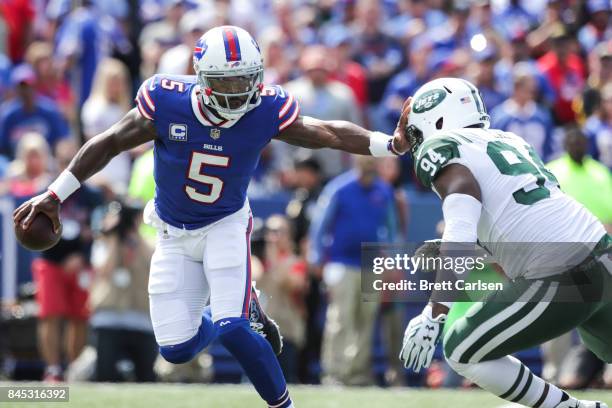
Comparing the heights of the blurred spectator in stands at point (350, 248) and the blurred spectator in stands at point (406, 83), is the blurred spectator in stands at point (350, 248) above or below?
below

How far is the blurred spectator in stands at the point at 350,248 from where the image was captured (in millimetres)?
8906

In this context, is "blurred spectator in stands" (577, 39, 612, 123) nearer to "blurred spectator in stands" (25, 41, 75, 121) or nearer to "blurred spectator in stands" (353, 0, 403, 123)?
"blurred spectator in stands" (353, 0, 403, 123)

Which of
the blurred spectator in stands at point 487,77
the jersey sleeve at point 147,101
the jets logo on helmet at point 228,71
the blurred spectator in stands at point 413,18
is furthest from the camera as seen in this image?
the blurred spectator in stands at point 413,18

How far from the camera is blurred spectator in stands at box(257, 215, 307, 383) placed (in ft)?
29.1

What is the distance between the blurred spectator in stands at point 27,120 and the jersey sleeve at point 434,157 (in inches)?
214

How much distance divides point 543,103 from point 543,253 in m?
5.82

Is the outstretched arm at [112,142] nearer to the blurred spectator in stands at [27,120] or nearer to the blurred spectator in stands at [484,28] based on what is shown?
the blurred spectator in stands at [27,120]

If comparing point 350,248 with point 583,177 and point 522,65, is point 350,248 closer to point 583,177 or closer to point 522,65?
point 583,177

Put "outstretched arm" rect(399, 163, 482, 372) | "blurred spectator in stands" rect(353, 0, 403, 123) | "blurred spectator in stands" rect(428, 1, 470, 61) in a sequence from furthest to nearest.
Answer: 1. "blurred spectator in stands" rect(428, 1, 470, 61)
2. "blurred spectator in stands" rect(353, 0, 403, 123)
3. "outstretched arm" rect(399, 163, 482, 372)

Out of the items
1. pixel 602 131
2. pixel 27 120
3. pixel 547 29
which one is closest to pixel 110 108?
pixel 27 120

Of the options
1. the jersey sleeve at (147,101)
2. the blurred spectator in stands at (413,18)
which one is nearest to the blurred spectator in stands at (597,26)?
the blurred spectator in stands at (413,18)

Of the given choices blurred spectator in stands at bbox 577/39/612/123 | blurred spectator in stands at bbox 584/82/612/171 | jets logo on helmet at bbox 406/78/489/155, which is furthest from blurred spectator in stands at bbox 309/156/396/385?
jets logo on helmet at bbox 406/78/489/155

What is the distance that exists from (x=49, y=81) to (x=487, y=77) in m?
3.72

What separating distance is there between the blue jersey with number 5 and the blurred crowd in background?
2987mm
